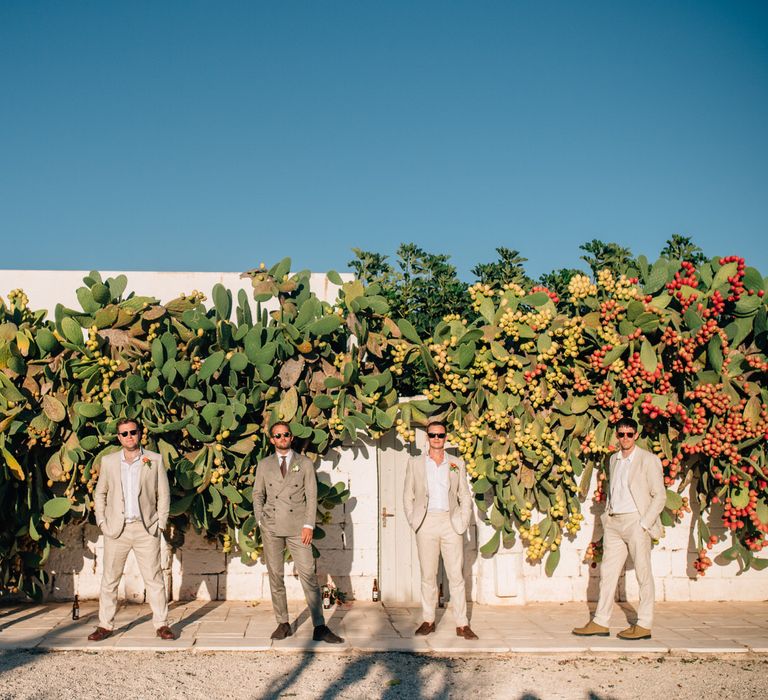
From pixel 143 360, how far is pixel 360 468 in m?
2.38

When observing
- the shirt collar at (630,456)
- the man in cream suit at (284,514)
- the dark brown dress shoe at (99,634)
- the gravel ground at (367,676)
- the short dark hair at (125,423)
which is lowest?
the gravel ground at (367,676)

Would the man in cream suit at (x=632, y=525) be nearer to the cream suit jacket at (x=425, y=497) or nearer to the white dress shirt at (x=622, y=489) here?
the white dress shirt at (x=622, y=489)

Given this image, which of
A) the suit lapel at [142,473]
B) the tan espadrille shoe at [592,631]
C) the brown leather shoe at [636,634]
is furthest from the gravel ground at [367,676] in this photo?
the suit lapel at [142,473]

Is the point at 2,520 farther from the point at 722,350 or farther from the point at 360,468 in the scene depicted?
the point at 722,350

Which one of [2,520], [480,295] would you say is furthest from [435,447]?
[2,520]

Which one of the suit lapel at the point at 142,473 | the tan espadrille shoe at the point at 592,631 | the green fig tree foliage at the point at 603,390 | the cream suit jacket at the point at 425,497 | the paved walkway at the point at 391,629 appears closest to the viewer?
the paved walkway at the point at 391,629

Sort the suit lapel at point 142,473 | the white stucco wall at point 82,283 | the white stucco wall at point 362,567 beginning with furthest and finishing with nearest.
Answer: the white stucco wall at point 82,283, the white stucco wall at point 362,567, the suit lapel at point 142,473

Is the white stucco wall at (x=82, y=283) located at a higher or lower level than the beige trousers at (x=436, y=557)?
higher

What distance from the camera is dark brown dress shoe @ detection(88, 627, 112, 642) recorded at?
678 cm

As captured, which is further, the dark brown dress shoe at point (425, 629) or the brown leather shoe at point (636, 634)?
the dark brown dress shoe at point (425, 629)

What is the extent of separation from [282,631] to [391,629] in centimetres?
97

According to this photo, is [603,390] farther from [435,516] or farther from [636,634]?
[636,634]

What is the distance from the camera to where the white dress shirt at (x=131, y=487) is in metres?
6.92

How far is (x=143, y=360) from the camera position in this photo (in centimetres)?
780
